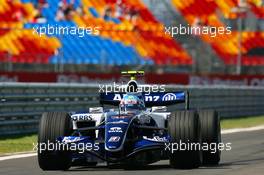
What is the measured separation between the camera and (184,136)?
946 cm

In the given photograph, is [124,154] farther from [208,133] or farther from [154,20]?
[154,20]

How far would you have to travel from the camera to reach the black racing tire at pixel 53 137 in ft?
31.8

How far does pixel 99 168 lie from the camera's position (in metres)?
10.4

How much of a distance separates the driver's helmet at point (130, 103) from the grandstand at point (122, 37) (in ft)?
68.1

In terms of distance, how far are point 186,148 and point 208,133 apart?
1275 millimetres

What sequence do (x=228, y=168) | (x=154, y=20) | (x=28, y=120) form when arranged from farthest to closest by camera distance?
(x=154, y=20) → (x=28, y=120) → (x=228, y=168)

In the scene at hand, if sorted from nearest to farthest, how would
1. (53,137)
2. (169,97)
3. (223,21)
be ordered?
1. (53,137)
2. (169,97)
3. (223,21)

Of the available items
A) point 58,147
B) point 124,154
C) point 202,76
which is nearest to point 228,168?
point 124,154

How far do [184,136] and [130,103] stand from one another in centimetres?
135

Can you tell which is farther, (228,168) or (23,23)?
(23,23)

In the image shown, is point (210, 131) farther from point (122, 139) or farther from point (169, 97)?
point (122, 139)

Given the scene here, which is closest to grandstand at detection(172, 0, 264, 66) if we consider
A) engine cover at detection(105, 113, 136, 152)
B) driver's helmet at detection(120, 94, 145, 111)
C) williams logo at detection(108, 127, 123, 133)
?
driver's helmet at detection(120, 94, 145, 111)

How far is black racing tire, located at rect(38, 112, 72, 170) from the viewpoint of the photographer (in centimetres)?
970

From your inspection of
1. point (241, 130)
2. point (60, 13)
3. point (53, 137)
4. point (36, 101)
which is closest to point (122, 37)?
point (60, 13)
